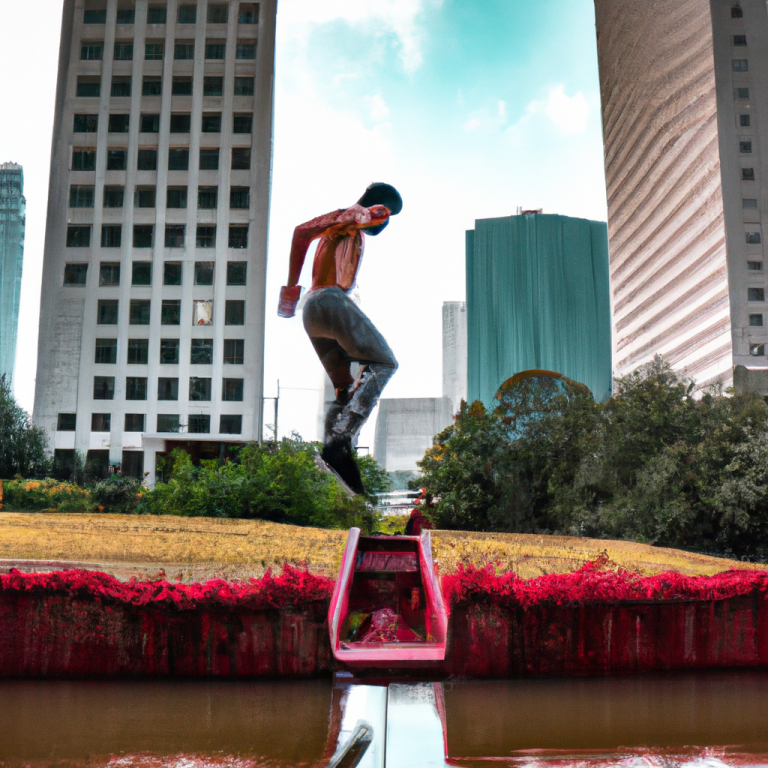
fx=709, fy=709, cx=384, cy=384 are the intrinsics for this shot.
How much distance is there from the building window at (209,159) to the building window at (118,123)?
393 cm

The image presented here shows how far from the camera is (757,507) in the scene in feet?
39.6

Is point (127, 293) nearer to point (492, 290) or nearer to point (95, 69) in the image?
point (95, 69)

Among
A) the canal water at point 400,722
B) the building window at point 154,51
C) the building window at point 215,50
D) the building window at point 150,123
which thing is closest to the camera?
the canal water at point 400,722

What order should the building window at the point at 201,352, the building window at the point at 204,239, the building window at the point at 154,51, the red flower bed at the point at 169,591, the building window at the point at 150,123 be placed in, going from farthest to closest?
1. the building window at the point at 154,51
2. the building window at the point at 150,123
3. the building window at the point at 204,239
4. the building window at the point at 201,352
5. the red flower bed at the point at 169,591

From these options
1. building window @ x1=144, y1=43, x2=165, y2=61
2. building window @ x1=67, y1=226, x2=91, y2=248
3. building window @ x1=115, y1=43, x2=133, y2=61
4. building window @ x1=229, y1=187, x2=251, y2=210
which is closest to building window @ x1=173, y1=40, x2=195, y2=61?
building window @ x1=144, y1=43, x2=165, y2=61

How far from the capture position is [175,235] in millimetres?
35875

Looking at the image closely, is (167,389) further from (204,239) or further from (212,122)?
(212,122)

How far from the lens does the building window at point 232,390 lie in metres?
35.5

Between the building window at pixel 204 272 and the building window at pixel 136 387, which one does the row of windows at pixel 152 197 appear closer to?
the building window at pixel 204 272

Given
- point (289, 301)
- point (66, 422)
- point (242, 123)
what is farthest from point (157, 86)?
point (289, 301)

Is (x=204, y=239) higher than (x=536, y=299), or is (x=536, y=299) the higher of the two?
(x=536, y=299)

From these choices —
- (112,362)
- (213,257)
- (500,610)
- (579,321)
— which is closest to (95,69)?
(213,257)

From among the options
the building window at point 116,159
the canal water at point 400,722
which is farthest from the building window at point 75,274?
the canal water at point 400,722

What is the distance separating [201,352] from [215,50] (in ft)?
52.3
